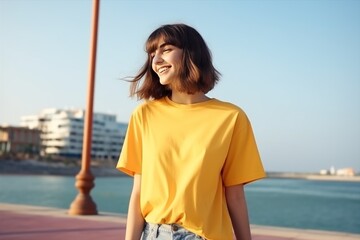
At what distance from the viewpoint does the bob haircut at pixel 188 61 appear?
4.85ft

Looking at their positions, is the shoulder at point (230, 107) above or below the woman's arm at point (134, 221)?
above

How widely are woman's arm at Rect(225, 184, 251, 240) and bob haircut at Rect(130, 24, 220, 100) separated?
1.15ft

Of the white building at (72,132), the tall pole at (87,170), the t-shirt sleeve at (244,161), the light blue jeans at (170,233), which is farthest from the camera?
the white building at (72,132)

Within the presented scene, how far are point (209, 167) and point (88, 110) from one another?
8.20 meters

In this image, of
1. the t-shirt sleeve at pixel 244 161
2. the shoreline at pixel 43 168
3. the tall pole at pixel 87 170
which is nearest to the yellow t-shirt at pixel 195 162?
the t-shirt sleeve at pixel 244 161

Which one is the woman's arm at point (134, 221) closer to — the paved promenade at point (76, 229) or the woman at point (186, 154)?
the woman at point (186, 154)

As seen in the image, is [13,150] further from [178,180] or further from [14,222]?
[178,180]

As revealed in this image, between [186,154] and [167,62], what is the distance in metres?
0.33

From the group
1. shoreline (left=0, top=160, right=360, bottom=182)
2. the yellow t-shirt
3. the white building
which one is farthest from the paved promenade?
the white building

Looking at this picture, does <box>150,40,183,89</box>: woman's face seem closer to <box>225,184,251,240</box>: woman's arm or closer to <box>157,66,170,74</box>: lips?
<box>157,66,170,74</box>: lips

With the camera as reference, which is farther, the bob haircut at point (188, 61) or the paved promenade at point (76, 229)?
the paved promenade at point (76, 229)

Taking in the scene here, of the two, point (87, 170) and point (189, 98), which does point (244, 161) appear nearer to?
point (189, 98)

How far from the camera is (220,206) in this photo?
1.41 m

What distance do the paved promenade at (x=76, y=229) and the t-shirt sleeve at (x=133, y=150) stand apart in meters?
5.29
